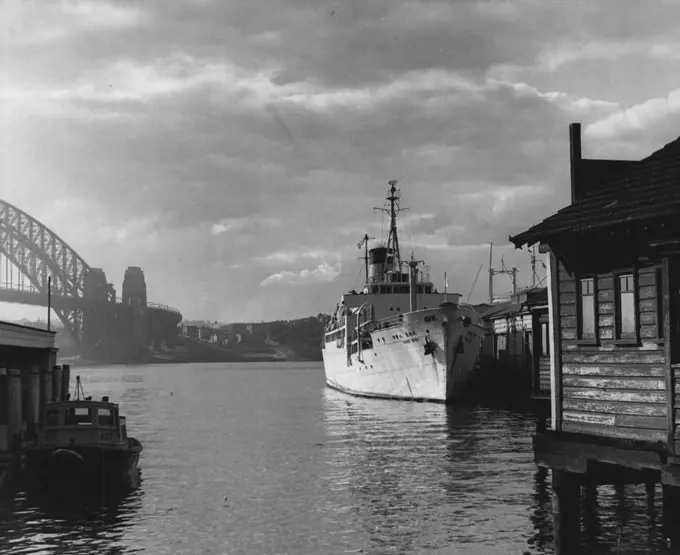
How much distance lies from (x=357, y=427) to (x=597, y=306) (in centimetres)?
3917

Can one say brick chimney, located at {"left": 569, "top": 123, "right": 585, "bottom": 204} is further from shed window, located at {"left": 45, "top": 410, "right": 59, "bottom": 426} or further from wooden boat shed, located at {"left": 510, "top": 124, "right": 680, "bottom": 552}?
shed window, located at {"left": 45, "top": 410, "right": 59, "bottom": 426}

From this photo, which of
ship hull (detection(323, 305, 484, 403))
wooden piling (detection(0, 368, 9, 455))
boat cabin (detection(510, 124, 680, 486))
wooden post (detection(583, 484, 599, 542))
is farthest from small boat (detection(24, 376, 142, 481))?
ship hull (detection(323, 305, 484, 403))

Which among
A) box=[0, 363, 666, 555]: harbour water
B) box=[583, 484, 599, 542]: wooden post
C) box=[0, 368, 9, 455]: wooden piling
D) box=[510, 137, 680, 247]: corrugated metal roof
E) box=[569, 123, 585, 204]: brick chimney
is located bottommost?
box=[0, 363, 666, 555]: harbour water

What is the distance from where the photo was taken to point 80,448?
1235 inches

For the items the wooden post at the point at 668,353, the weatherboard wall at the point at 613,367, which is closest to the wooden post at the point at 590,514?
the weatherboard wall at the point at 613,367

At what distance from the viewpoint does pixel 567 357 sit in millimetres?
19844

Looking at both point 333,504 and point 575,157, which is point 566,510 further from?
point 333,504

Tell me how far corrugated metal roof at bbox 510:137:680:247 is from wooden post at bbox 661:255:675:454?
1073mm

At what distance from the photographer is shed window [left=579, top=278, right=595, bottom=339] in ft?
63.5

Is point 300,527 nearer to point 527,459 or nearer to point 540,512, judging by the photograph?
point 540,512

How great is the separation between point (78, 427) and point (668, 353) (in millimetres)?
21783

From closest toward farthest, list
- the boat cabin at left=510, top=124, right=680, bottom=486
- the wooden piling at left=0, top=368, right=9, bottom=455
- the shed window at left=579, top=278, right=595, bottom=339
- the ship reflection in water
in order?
the boat cabin at left=510, top=124, right=680, bottom=486 → the shed window at left=579, top=278, right=595, bottom=339 → the ship reflection in water → the wooden piling at left=0, top=368, right=9, bottom=455

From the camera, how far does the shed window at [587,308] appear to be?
19.4 meters

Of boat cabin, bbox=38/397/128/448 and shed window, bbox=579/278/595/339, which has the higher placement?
shed window, bbox=579/278/595/339
